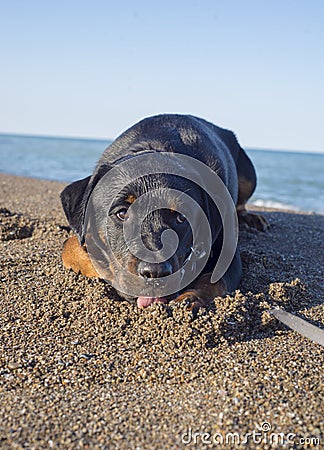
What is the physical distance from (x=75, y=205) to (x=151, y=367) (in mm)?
1649

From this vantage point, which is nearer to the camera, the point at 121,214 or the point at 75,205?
the point at 121,214

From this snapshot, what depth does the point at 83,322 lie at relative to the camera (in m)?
3.16

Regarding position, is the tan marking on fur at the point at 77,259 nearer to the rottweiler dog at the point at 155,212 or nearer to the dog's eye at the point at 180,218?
the rottweiler dog at the point at 155,212

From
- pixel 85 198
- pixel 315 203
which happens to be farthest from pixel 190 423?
pixel 315 203

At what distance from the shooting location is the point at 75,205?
393 cm

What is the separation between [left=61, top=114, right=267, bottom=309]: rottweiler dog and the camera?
3.27m

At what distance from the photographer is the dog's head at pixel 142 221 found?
319cm

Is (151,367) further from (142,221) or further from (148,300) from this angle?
(142,221)

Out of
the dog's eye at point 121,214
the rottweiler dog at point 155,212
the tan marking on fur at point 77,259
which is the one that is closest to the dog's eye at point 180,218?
the rottweiler dog at point 155,212

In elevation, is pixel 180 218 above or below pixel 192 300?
above

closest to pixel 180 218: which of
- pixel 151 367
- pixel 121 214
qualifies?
pixel 121 214

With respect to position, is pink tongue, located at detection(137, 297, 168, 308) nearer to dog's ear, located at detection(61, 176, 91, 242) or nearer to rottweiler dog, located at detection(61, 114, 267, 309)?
rottweiler dog, located at detection(61, 114, 267, 309)

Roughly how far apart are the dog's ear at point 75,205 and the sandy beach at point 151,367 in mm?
361

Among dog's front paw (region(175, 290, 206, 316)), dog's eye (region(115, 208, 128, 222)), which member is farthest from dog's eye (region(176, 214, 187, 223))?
dog's front paw (region(175, 290, 206, 316))
